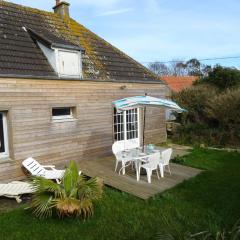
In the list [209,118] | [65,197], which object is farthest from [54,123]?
[209,118]

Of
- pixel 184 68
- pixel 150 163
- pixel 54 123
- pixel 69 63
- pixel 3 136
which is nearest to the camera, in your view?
pixel 150 163

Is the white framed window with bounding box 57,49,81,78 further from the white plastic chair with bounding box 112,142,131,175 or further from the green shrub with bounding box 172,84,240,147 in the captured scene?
the green shrub with bounding box 172,84,240,147

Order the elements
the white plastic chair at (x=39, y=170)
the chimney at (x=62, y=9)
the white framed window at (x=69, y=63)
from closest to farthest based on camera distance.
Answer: the white plastic chair at (x=39, y=170), the white framed window at (x=69, y=63), the chimney at (x=62, y=9)

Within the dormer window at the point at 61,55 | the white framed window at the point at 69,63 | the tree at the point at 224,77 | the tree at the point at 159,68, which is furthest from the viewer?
the tree at the point at 159,68

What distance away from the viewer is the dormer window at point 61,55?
1136 centimetres

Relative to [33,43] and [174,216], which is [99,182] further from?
[33,43]

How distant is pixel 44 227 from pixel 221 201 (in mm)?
4329

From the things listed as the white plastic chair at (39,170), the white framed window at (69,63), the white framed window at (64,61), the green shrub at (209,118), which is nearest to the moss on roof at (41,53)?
the white framed window at (64,61)

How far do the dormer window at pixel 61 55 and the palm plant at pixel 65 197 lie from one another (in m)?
5.04

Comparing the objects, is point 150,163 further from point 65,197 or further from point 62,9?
point 62,9

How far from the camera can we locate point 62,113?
11.7 meters

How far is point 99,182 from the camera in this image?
7.67 m

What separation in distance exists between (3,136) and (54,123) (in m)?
1.85

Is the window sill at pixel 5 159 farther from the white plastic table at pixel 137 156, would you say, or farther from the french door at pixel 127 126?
the french door at pixel 127 126
